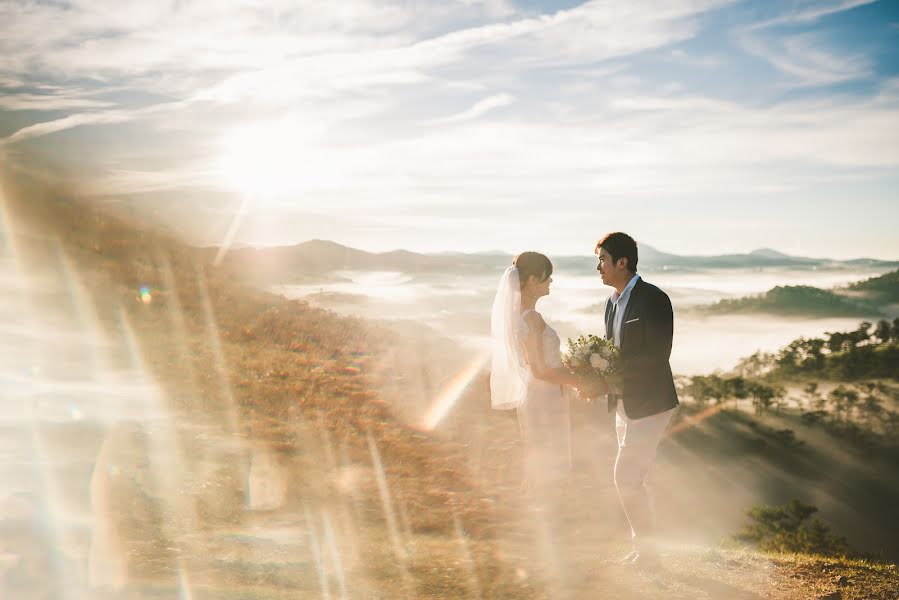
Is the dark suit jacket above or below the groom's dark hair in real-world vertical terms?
below

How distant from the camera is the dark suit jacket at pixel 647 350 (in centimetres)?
549

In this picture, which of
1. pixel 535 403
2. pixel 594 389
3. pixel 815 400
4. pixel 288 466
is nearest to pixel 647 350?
pixel 594 389

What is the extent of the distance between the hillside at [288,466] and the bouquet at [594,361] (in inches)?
68.2

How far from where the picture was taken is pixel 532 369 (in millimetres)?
6504

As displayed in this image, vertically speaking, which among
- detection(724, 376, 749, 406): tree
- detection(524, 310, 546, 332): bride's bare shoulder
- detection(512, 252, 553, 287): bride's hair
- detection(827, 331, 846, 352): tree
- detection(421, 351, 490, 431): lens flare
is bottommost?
detection(827, 331, 846, 352): tree

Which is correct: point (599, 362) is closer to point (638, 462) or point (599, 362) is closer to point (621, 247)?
point (638, 462)

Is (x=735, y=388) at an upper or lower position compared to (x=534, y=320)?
lower

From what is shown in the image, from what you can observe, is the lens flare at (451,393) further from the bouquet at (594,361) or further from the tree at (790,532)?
the tree at (790,532)

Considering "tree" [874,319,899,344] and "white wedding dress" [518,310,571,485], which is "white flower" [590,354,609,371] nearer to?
"white wedding dress" [518,310,571,485]

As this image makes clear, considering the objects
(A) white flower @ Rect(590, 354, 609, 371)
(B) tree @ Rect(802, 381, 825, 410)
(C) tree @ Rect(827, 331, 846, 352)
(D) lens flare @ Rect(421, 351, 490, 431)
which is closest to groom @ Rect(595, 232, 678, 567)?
(A) white flower @ Rect(590, 354, 609, 371)

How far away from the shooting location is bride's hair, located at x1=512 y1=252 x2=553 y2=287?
6.36 metres

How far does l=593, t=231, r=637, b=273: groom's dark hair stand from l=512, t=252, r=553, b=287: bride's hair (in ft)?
2.70

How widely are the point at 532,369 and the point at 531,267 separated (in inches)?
40.7

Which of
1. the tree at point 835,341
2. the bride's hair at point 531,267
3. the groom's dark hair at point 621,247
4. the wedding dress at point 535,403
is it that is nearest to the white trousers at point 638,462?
the wedding dress at point 535,403
